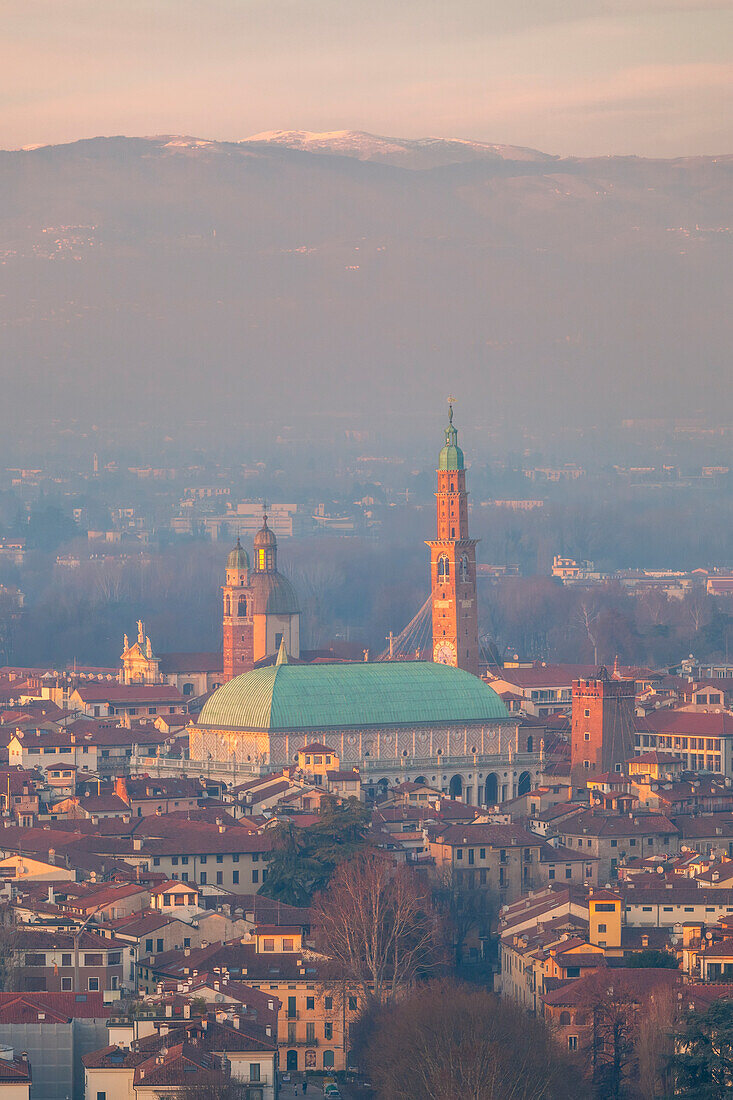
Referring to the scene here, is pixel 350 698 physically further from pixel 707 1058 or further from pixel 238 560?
pixel 707 1058

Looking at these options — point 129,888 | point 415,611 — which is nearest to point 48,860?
point 129,888

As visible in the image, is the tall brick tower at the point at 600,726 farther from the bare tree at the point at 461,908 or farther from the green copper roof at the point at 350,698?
the bare tree at the point at 461,908

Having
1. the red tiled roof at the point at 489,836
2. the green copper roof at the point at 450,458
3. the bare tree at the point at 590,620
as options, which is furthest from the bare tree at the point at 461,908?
the bare tree at the point at 590,620

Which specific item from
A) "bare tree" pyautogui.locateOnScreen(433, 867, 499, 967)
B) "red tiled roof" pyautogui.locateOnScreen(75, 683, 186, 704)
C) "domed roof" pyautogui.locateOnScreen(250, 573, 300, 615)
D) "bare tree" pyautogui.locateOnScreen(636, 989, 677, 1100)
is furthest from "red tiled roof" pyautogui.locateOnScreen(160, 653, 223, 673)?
"bare tree" pyautogui.locateOnScreen(636, 989, 677, 1100)

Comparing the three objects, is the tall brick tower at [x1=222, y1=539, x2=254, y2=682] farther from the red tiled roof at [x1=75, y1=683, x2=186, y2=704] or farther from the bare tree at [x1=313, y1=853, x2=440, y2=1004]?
the bare tree at [x1=313, y1=853, x2=440, y2=1004]

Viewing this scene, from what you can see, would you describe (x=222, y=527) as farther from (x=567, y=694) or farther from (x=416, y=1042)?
(x=416, y=1042)

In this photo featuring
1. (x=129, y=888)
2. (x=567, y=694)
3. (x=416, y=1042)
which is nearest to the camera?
(x=416, y=1042)
